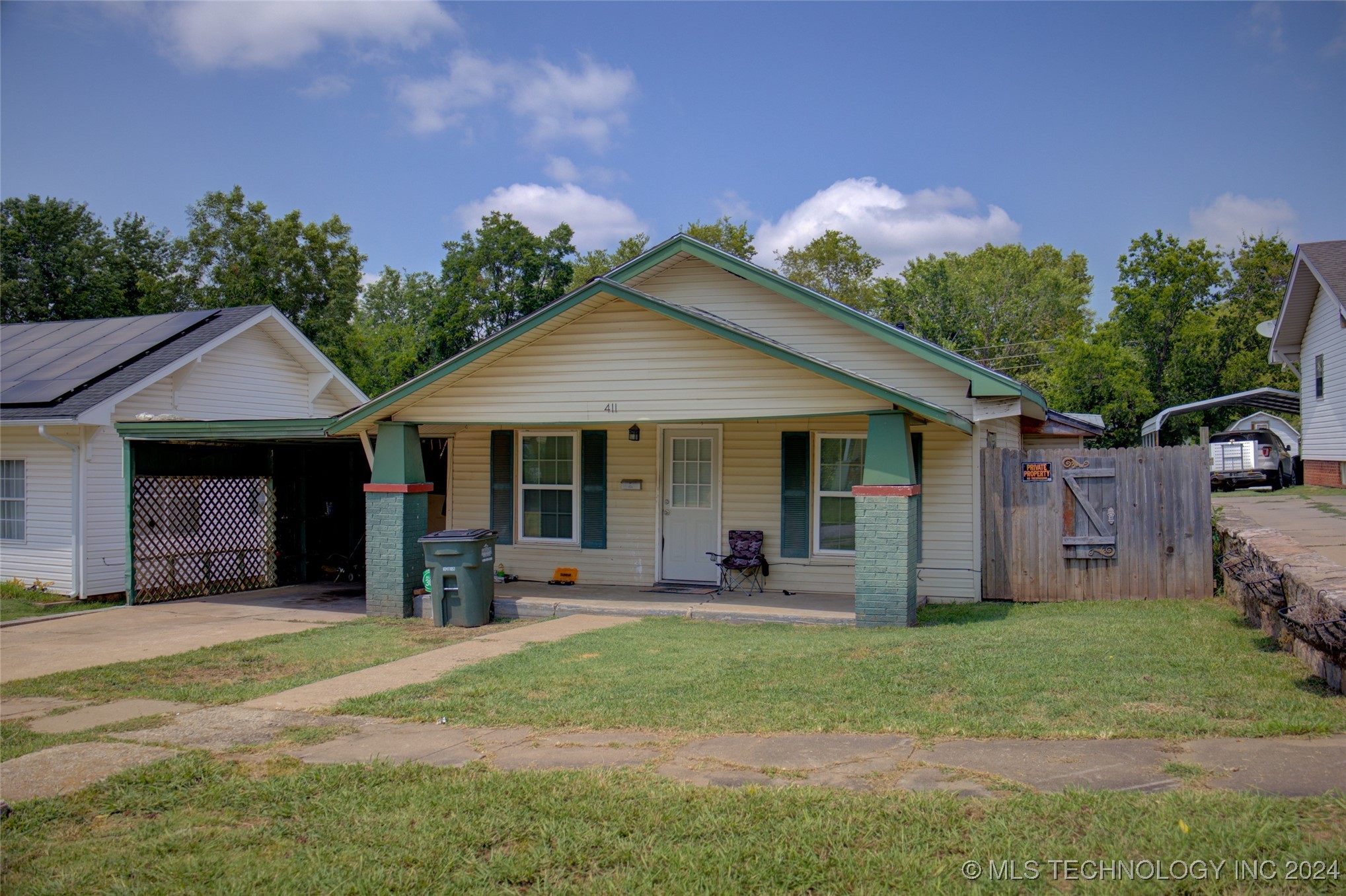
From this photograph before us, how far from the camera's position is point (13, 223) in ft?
108

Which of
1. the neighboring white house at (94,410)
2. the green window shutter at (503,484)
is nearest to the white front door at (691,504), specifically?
the green window shutter at (503,484)

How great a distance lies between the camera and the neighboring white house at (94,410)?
14820 mm

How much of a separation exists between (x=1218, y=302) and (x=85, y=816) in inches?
1729

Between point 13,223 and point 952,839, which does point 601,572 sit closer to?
point 952,839

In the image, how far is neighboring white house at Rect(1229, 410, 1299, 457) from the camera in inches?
1409

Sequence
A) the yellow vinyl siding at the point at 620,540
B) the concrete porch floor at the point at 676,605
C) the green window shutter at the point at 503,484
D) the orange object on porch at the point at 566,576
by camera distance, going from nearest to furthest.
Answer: the concrete porch floor at the point at 676,605 < the yellow vinyl siding at the point at 620,540 < the orange object on porch at the point at 566,576 < the green window shutter at the point at 503,484

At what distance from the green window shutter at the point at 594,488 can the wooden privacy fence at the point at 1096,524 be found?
5.25 metres

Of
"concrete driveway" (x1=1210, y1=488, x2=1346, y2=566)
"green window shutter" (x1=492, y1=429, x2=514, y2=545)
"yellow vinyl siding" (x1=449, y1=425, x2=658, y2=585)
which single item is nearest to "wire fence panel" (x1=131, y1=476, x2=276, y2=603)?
"green window shutter" (x1=492, y1=429, x2=514, y2=545)

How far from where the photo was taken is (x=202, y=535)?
15.0 metres

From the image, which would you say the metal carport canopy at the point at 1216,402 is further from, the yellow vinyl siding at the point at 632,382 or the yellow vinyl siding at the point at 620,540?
the yellow vinyl siding at the point at 632,382

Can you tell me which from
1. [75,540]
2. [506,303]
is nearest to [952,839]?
[75,540]

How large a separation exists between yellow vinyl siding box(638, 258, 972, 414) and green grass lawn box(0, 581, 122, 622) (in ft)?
32.8

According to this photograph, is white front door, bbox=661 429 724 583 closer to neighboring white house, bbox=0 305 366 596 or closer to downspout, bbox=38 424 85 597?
neighboring white house, bbox=0 305 366 596

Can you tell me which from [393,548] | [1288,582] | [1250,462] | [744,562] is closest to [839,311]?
[744,562]
